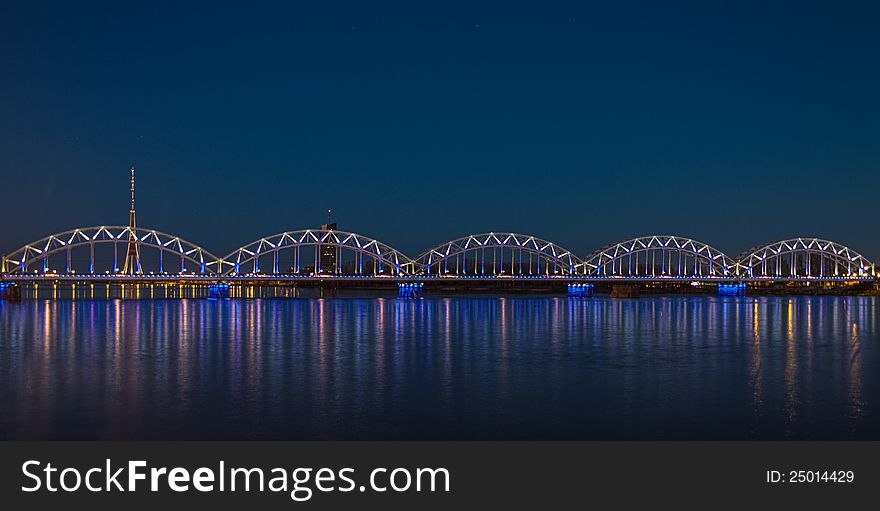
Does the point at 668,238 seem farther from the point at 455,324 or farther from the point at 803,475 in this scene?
the point at 803,475

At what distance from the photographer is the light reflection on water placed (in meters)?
11.1

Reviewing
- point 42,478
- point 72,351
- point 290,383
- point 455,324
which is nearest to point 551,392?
point 290,383

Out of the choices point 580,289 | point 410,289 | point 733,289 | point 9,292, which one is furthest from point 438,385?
point 733,289

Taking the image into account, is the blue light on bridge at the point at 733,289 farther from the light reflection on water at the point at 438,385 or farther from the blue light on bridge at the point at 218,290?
the light reflection on water at the point at 438,385

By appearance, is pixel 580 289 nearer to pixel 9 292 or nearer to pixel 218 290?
pixel 218 290

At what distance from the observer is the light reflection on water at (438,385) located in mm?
11062

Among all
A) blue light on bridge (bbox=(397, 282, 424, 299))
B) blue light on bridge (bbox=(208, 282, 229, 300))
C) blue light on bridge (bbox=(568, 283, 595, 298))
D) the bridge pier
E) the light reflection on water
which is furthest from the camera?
blue light on bridge (bbox=(568, 283, 595, 298))

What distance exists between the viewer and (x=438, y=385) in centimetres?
1509

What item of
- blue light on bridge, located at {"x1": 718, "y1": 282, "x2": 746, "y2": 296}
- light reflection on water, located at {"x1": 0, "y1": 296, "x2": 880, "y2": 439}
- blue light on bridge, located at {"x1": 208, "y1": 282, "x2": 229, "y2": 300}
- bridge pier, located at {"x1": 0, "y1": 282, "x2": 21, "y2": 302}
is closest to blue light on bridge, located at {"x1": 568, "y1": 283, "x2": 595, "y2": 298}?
blue light on bridge, located at {"x1": 718, "y1": 282, "x2": 746, "y2": 296}

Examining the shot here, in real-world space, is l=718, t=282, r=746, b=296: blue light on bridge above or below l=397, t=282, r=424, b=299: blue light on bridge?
below

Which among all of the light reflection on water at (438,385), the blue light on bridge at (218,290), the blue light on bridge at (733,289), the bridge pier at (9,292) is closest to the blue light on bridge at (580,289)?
the blue light on bridge at (733,289)

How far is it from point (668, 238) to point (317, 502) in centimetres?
11595

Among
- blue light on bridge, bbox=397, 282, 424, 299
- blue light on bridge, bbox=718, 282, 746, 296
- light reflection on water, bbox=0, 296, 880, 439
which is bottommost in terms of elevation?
blue light on bridge, bbox=718, 282, 746, 296

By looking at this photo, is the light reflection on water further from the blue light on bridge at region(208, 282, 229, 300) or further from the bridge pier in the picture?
the blue light on bridge at region(208, 282, 229, 300)
